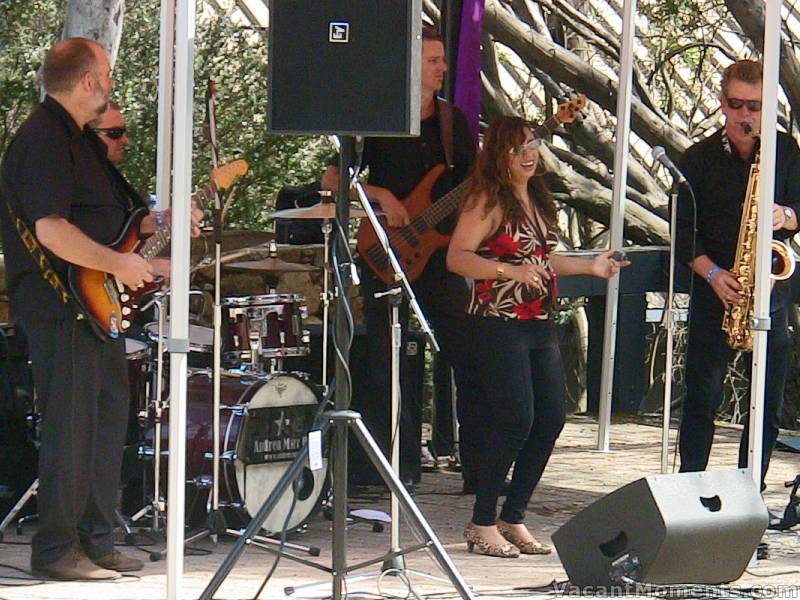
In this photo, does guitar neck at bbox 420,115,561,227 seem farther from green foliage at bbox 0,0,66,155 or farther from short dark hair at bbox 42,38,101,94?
green foliage at bbox 0,0,66,155

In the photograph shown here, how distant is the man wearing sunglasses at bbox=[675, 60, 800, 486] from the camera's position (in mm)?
6344

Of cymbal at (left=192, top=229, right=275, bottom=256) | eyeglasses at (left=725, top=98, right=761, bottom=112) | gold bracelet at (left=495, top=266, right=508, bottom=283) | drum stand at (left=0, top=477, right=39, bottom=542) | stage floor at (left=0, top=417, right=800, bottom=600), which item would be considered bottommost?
stage floor at (left=0, top=417, right=800, bottom=600)

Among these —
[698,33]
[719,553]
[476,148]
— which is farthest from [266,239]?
[698,33]

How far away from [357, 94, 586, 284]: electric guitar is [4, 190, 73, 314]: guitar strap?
172 centimetres

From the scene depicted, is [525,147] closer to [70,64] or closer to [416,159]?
[416,159]

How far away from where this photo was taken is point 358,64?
4660mm

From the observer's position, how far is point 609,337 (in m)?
8.37

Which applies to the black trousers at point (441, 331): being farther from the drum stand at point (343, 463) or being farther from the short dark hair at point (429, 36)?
the drum stand at point (343, 463)

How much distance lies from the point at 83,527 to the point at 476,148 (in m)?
2.53

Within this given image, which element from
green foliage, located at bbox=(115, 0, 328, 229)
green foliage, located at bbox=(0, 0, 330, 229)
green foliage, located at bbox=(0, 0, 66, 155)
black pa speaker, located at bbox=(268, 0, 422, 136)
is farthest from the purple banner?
green foliage, located at bbox=(0, 0, 66, 155)

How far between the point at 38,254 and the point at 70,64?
67 centimetres

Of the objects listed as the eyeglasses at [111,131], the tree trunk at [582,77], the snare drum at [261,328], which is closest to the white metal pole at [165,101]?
the eyeglasses at [111,131]

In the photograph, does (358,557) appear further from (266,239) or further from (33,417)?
(266,239)

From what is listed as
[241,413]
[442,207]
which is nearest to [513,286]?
[442,207]
